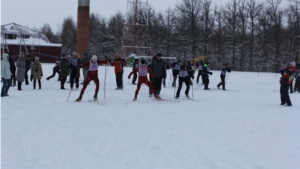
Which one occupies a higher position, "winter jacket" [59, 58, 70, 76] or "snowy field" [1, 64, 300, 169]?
"winter jacket" [59, 58, 70, 76]

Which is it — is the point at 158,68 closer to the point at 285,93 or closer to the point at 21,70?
the point at 285,93

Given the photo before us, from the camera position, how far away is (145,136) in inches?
295

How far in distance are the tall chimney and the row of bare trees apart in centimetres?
2087

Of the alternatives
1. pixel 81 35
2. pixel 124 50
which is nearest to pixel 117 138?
pixel 81 35

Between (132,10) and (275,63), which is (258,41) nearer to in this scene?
(275,63)

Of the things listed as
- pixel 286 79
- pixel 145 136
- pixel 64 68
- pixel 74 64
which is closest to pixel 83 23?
pixel 64 68

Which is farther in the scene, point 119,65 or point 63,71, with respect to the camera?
→ point 119,65

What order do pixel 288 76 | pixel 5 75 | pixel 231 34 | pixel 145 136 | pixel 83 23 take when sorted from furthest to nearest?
pixel 231 34, pixel 83 23, pixel 5 75, pixel 288 76, pixel 145 136

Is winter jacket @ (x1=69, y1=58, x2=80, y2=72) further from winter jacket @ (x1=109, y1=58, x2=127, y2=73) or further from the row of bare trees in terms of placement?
the row of bare trees

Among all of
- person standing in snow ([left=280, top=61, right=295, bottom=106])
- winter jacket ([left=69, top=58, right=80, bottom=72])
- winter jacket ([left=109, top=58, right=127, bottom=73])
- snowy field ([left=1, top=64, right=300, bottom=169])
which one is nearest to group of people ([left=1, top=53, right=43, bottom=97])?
snowy field ([left=1, top=64, right=300, bottom=169])

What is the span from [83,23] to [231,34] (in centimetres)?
3135

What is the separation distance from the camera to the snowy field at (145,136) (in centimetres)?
572

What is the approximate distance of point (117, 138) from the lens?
726 cm

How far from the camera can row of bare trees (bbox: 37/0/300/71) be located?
57531 mm
